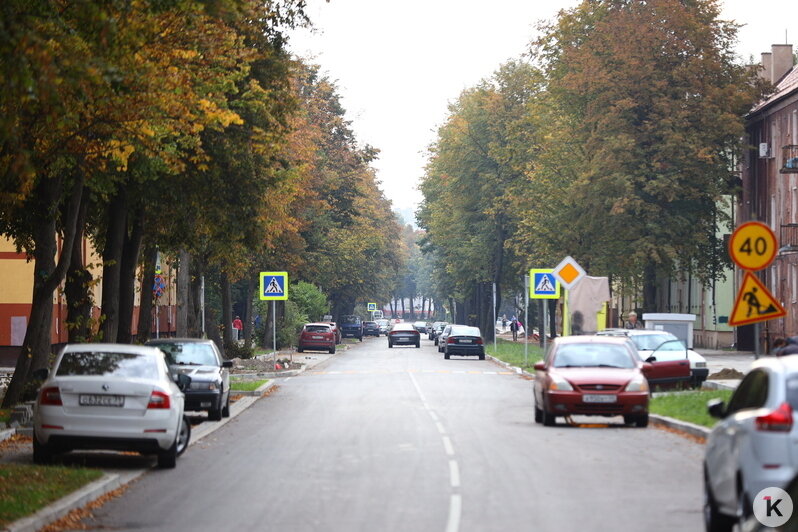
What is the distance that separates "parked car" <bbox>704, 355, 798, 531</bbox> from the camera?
8.58 metres

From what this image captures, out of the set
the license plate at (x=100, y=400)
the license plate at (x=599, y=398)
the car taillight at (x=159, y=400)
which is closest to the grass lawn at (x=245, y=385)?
the license plate at (x=599, y=398)

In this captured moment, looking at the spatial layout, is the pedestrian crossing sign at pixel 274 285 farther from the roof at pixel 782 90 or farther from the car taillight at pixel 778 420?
the car taillight at pixel 778 420

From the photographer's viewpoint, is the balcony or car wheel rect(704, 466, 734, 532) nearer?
car wheel rect(704, 466, 734, 532)

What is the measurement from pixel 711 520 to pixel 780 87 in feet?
171

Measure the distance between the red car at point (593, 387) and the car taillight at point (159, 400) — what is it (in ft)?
25.5

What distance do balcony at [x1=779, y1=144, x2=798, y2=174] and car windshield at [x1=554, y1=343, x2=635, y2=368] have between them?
2795 cm

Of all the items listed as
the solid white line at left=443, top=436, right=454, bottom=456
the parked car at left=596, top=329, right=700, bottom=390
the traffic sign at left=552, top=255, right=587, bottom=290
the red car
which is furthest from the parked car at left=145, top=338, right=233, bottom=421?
the traffic sign at left=552, top=255, right=587, bottom=290

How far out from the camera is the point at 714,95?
51125mm

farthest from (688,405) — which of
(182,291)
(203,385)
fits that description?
(182,291)

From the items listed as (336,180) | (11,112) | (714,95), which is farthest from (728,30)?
(11,112)

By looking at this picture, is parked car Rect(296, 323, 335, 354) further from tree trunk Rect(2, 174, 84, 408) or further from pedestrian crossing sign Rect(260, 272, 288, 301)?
tree trunk Rect(2, 174, 84, 408)

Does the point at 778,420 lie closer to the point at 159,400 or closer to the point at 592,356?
the point at 159,400

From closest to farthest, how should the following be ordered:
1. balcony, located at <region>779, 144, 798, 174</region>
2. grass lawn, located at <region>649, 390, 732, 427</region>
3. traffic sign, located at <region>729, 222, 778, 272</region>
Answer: traffic sign, located at <region>729, 222, 778, 272</region> → grass lawn, located at <region>649, 390, 732, 427</region> → balcony, located at <region>779, 144, 798, 174</region>

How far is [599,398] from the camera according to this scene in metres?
21.5
